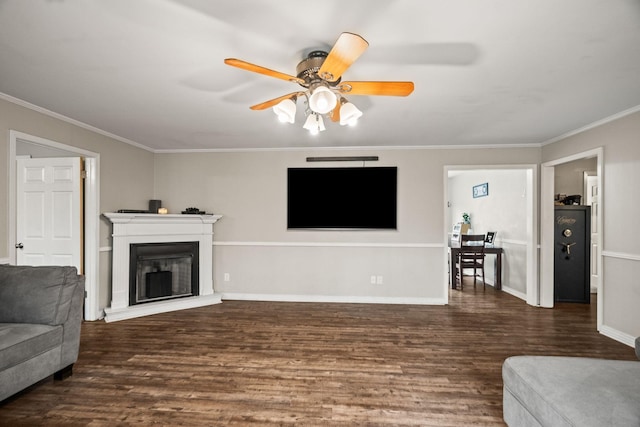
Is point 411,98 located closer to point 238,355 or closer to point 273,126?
point 273,126

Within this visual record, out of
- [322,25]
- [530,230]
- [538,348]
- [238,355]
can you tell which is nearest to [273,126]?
[322,25]

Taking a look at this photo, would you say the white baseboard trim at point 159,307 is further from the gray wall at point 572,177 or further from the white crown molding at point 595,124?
the gray wall at point 572,177

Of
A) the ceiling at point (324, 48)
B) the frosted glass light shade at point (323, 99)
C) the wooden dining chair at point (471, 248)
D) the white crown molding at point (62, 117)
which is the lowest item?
the wooden dining chair at point (471, 248)

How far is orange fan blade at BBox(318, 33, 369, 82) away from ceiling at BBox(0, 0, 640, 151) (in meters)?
0.26

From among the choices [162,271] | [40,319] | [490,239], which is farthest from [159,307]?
[490,239]

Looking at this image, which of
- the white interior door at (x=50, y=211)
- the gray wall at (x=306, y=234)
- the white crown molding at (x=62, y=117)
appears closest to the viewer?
the white crown molding at (x=62, y=117)

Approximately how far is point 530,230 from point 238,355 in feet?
14.4

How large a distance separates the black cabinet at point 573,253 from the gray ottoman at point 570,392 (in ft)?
10.9

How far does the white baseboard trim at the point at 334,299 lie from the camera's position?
4.48 m

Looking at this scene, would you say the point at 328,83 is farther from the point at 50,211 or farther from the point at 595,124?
the point at 50,211

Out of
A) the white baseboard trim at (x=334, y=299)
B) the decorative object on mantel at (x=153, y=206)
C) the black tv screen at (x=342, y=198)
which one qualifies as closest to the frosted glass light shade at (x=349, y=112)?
the black tv screen at (x=342, y=198)

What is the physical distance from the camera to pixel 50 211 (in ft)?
11.7

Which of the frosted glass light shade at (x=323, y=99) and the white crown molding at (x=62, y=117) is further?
the white crown molding at (x=62, y=117)

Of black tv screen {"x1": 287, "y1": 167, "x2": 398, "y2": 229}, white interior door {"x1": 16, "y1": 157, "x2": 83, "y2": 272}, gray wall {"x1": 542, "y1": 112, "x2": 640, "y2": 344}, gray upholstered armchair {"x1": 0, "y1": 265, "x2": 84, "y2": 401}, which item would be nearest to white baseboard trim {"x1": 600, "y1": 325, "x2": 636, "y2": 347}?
gray wall {"x1": 542, "y1": 112, "x2": 640, "y2": 344}
